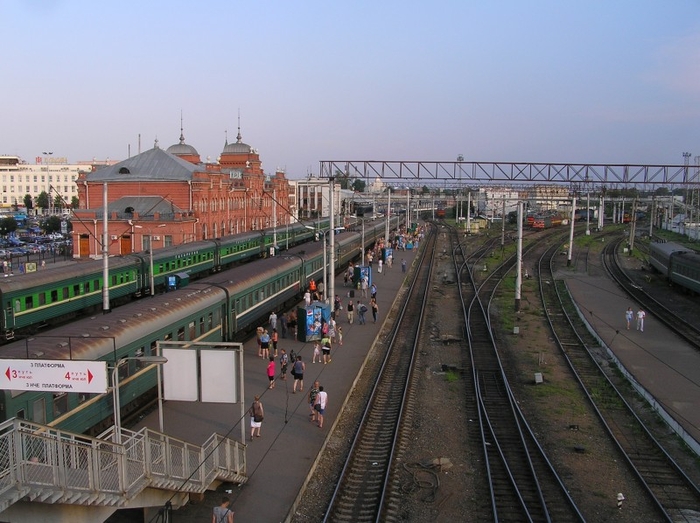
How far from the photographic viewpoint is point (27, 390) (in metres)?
11.4

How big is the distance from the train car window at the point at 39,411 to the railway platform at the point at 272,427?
2251mm

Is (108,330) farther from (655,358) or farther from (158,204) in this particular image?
(158,204)

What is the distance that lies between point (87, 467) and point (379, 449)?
282 inches

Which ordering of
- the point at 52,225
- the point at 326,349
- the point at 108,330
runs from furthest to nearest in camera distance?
the point at 52,225 < the point at 326,349 < the point at 108,330

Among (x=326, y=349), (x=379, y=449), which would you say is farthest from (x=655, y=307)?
(x=379, y=449)

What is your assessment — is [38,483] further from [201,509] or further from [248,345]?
[248,345]

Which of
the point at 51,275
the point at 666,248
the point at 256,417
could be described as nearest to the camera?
the point at 256,417

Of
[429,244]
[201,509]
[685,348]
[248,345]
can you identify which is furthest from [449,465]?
[429,244]

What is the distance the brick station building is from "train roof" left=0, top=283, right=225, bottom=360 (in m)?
24.7

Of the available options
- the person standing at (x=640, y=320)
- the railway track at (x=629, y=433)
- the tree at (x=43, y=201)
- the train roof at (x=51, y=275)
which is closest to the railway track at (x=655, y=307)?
the person standing at (x=640, y=320)

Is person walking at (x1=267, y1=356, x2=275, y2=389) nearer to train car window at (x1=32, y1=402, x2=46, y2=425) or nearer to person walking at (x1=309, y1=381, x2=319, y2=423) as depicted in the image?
person walking at (x1=309, y1=381, x2=319, y2=423)

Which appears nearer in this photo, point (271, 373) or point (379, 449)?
point (379, 449)

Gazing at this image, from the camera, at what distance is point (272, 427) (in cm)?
1633

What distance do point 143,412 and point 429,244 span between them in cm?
6632
